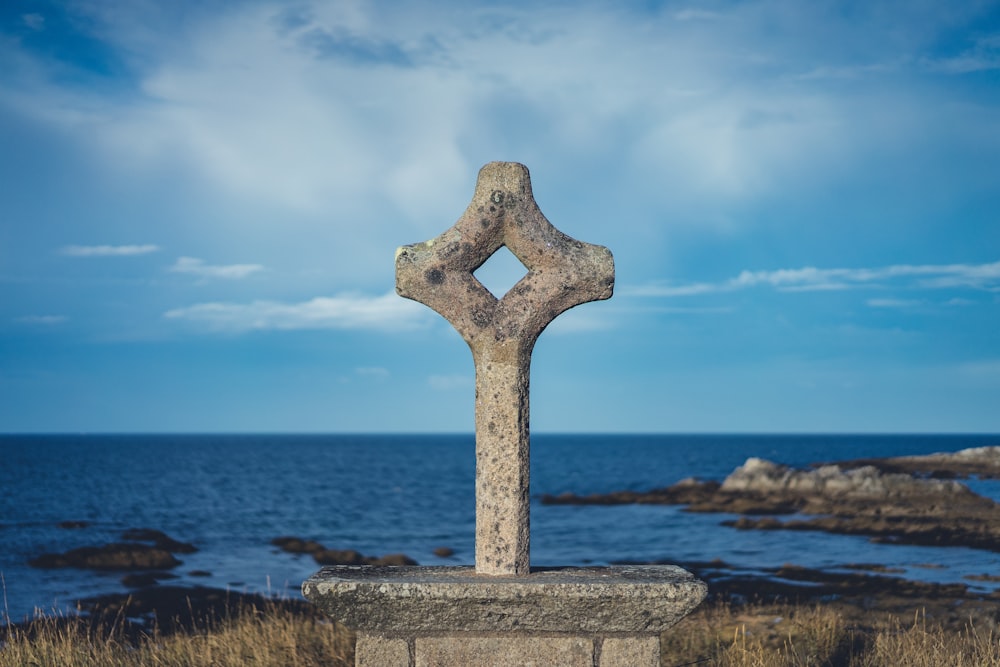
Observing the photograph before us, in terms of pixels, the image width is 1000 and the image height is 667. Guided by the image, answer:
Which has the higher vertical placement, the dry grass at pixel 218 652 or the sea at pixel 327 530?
the dry grass at pixel 218 652

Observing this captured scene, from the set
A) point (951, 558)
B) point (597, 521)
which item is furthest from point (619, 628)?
point (597, 521)

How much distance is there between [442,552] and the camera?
28594 millimetres

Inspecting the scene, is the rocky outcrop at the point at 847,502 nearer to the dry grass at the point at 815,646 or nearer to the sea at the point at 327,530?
the sea at the point at 327,530

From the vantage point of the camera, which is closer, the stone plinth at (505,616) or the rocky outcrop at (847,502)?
the stone plinth at (505,616)

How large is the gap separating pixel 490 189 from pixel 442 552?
24.9 metres

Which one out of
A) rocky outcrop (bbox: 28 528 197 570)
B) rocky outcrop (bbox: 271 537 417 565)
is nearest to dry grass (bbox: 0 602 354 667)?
rocky outcrop (bbox: 271 537 417 565)

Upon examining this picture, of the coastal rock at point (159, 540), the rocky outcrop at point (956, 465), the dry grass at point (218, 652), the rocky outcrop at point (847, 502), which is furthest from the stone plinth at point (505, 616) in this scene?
the rocky outcrop at point (956, 465)

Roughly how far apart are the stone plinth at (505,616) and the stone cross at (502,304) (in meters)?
0.40

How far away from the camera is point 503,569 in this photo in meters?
4.83

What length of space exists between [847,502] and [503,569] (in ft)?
122

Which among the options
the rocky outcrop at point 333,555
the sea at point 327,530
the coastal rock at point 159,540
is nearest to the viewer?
the sea at point 327,530

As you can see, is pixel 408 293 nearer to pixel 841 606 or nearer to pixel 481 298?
pixel 481 298

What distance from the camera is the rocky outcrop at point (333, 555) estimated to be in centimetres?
2586

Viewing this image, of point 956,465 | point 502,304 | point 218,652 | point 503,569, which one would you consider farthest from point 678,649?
point 956,465
